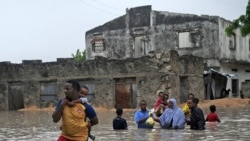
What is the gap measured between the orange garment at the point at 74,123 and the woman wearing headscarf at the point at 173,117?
20.7 ft

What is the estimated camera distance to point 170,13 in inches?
1560

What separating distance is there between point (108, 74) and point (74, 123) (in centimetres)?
2268

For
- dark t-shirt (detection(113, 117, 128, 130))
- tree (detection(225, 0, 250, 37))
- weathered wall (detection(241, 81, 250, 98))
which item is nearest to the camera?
dark t-shirt (detection(113, 117, 128, 130))

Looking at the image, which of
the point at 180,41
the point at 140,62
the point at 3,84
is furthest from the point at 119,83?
the point at 180,41

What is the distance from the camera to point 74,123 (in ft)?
18.6

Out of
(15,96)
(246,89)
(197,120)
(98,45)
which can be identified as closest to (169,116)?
(197,120)

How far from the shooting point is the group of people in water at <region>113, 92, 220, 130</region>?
1180 cm

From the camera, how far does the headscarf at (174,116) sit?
1182 cm

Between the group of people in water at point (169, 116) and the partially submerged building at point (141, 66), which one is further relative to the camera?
the partially submerged building at point (141, 66)

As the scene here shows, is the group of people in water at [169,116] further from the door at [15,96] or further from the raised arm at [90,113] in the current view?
the door at [15,96]

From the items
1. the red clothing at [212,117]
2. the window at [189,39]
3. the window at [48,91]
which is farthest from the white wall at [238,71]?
the red clothing at [212,117]

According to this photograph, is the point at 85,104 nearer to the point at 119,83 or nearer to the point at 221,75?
the point at 119,83

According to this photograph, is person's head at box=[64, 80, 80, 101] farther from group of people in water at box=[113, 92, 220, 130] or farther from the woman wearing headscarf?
the woman wearing headscarf

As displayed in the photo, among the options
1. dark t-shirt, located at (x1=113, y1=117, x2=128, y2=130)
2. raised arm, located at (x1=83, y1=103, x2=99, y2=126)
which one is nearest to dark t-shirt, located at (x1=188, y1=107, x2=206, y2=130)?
dark t-shirt, located at (x1=113, y1=117, x2=128, y2=130)
